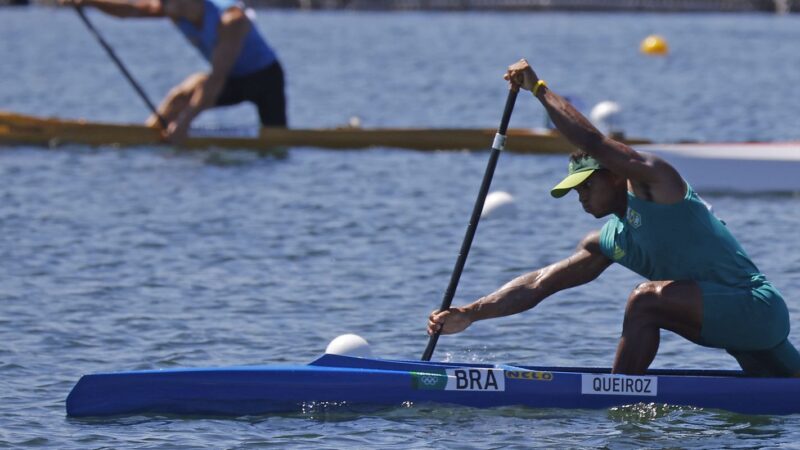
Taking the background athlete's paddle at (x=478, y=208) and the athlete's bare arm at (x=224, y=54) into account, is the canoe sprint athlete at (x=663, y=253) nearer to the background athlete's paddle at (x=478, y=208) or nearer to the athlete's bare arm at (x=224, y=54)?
the background athlete's paddle at (x=478, y=208)

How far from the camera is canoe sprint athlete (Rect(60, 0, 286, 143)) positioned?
54.2ft

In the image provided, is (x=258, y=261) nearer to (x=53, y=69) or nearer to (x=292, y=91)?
(x=292, y=91)

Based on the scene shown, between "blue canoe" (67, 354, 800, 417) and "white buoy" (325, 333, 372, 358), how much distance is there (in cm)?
84

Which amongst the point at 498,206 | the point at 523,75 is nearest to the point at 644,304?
the point at 523,75

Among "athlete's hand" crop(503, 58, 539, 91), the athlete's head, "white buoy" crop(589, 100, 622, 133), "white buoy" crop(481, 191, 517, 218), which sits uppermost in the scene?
"athlete's hand" crop(503, 58, 539, 91)

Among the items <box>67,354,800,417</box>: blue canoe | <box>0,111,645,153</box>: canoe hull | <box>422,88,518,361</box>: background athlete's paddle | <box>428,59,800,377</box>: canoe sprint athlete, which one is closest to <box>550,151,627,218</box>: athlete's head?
<box>428,59,800,377</box>: canoe sprint athlete

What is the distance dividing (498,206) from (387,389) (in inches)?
257

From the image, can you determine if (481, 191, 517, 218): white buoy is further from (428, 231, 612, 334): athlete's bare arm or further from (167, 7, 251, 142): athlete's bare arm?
(428, 231, 612, 334): athlete's bare arm

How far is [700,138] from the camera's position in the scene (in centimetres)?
2100

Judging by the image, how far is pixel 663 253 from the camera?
302 inches

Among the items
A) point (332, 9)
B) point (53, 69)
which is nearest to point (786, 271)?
point (53, 69)

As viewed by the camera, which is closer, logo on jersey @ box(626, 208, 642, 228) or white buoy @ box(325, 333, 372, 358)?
logo on jersey @ box(626, 208, 642, 228)

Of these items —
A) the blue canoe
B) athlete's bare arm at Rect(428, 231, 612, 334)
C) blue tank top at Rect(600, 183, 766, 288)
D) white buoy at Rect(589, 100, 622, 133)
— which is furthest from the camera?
white buoy at Rect(589, 100, 622, 133)

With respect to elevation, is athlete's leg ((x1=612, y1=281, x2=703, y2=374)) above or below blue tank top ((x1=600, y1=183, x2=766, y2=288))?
below
